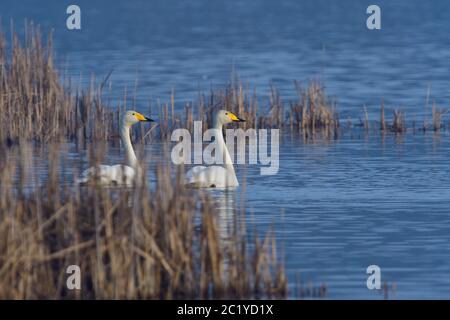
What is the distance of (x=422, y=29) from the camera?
56.7m

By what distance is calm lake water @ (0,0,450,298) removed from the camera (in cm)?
1291

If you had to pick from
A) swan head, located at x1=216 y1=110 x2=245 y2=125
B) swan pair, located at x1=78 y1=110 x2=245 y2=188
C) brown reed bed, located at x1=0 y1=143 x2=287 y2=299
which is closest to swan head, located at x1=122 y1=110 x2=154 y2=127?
swan pair, located at x1=78 y1=110 x2=245 y2=188

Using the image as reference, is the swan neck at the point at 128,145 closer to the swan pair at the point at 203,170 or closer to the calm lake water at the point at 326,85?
the swan pair at the point at 203,170

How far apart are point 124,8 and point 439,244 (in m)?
63.5

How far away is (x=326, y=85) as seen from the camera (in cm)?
3153

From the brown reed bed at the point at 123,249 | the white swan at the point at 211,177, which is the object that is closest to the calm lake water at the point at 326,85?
the white swan at the point at 211,177

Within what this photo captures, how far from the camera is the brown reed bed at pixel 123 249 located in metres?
10.1

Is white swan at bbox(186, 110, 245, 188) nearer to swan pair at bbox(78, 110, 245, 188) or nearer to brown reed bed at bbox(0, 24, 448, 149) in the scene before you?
swan pair at bbox(78, 110, 245, 188)

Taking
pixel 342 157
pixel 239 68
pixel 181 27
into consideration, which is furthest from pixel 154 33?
pixel 342 157

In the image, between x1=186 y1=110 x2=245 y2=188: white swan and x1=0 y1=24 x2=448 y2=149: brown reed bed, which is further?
x1=0 y1=24 x2=448 y2=149: brown reed bed

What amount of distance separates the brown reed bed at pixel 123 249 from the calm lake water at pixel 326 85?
2.02 ft

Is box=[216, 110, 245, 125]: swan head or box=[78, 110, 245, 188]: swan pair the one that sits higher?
box=[216, 110, 245, 125]: swan head

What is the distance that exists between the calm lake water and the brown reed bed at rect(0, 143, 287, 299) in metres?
0.62

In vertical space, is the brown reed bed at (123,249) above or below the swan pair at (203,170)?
below
